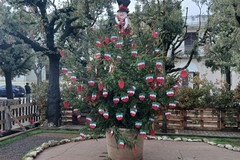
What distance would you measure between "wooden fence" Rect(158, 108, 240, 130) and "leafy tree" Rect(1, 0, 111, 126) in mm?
4264

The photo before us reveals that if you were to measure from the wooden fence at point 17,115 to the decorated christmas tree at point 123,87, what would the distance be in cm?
420

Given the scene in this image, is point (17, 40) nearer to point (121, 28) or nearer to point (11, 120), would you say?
Answer: point (11, 120)

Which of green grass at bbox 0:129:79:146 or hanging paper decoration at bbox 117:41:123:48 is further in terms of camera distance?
green grass at bbox 0:129:79:146

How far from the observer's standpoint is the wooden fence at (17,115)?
900 centimetres

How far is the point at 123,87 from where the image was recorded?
5.11 m

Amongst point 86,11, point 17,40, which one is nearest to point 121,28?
point 86,11

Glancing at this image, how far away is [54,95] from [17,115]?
5.07ft

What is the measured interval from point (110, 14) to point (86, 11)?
3.58 ft

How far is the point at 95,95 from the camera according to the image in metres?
5.28

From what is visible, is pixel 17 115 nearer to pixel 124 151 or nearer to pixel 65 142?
pixel 65 142

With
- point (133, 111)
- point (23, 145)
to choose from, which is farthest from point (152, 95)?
point (23, 145)

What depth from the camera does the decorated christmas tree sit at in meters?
5.18

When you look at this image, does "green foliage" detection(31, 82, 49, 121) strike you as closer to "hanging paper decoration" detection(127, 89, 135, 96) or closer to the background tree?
"hanging paper decoration" detection(127, 89, 135, 96)

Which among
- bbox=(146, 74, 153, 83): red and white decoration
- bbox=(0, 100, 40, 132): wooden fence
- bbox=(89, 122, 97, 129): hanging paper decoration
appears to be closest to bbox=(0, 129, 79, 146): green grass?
bbox=(0, 100, 40, 132): wooden fence
